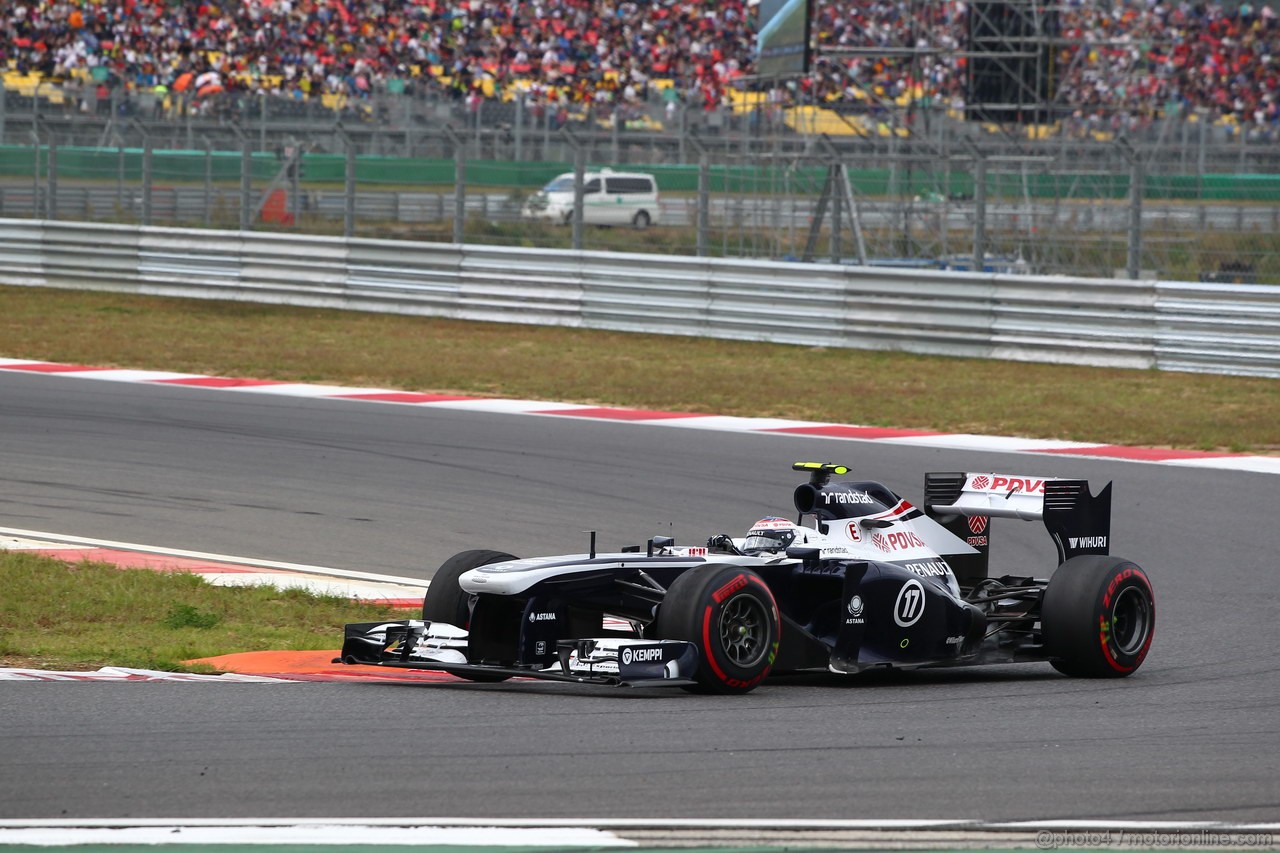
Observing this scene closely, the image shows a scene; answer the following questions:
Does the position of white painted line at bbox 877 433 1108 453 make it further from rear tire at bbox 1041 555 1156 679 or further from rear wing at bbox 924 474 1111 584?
rear tire at bbox 1041 555 1156 679

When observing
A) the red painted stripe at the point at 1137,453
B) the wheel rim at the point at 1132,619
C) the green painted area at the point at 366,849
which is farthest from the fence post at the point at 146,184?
the green painted area at the point at 366,849

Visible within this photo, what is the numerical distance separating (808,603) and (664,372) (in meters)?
11.6

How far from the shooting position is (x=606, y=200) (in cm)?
2516

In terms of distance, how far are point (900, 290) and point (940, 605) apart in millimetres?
12870

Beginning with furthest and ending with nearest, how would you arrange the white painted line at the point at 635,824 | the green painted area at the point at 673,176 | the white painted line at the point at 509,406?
the green painted area at the point at 673,176, the white painted line at the point at 509,406, the white painted line at the point at 635,824

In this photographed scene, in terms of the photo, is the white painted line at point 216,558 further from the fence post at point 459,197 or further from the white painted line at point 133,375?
the fence post at point 459,197

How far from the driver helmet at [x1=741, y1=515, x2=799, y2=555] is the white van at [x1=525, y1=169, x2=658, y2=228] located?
15434 mm

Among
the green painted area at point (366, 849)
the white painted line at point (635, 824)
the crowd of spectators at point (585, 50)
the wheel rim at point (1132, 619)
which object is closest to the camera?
the green painted area at point (366, 849)

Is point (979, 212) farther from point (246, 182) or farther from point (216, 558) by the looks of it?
point (216, 558)

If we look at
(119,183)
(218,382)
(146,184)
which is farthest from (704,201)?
(119,183)

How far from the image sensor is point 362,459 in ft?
43.3

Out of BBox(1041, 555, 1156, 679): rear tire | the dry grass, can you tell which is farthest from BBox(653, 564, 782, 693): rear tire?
the dry grass

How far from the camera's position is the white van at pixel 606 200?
2305 centimetres

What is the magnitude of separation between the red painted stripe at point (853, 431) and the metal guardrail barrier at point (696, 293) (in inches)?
164
